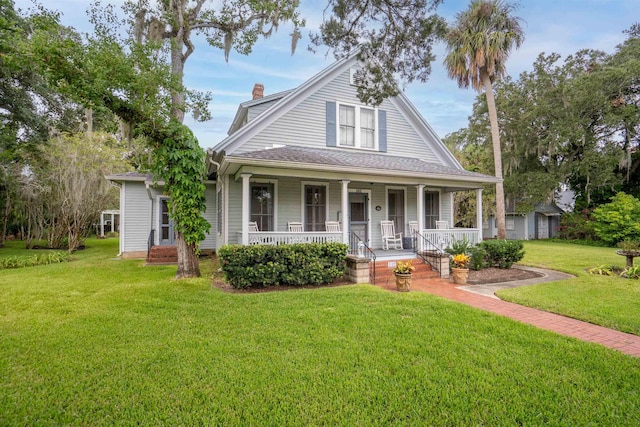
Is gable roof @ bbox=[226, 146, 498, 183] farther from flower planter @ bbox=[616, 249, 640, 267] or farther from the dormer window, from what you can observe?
flower planter @ bbox=[616, 249, 640, 267]

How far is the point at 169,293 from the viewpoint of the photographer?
252 inches

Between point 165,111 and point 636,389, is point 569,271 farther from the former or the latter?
point 165,111

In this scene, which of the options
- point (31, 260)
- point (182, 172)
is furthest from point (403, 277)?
point (31, 260)

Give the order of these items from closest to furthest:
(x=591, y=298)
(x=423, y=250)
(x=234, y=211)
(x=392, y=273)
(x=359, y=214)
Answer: (x=591, y=298), (x=392, y=273), (x=234, y=211), (x=423, y=250), (x=359, y=214)

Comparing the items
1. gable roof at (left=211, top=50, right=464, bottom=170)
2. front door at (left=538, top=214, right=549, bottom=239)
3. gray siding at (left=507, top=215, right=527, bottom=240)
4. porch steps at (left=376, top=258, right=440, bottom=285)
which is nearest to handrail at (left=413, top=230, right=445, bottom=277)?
porch steps at (left=376, top=258, right=440, bottom=285)

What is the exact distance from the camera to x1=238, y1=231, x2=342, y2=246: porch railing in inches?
307

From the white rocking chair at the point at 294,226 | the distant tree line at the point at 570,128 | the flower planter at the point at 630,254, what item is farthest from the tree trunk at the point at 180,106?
the distant tree line at the point at 570,128

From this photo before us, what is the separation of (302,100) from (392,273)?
6338 millimetres

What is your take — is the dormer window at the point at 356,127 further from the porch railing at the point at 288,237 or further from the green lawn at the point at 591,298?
the green lawn at the point at 591,298

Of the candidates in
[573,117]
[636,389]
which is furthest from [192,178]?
[573,117]

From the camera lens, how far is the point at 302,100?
403 inches

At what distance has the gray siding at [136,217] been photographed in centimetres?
1281

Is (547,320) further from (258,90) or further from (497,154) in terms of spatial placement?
(258,90)

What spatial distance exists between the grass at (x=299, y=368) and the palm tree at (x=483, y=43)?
1166cm
